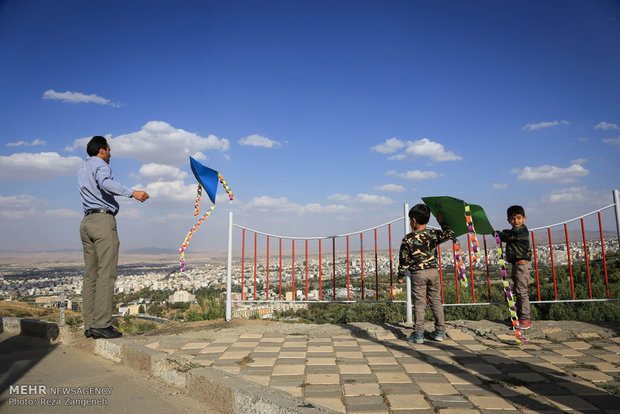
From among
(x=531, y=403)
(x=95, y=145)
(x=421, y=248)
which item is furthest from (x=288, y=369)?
(x=95, y=145)

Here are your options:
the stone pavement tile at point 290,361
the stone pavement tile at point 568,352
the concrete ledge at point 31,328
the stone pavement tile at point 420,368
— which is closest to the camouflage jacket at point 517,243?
the stone pavement tile at point 568,352

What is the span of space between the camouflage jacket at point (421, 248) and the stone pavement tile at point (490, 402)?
1988mm

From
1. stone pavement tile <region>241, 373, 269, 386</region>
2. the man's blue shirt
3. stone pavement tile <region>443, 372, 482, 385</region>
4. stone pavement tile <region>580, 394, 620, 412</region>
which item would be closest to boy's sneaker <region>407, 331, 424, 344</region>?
stone pavement tile <region>443, 372, 482, 385</region>

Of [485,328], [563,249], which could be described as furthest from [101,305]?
[563,249]

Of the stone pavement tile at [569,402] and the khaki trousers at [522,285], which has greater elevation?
the khaki trousers at [522,285]

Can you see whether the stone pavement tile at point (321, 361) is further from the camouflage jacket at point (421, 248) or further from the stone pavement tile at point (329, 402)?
the camouflage jacket at point (421, 248)

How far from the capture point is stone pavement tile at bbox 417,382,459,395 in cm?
275

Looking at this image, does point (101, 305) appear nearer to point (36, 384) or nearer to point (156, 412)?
point (36, 384)

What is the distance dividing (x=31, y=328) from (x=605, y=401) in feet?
21.3

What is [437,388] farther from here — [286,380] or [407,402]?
[286,380]

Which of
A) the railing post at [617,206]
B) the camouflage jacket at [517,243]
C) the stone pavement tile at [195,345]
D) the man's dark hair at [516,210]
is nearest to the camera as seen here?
the stone pavement tile at [195,345]

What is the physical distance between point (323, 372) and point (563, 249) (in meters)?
5.84

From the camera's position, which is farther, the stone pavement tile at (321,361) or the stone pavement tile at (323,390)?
the stone pavement tile at (321,361)

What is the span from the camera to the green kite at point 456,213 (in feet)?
16.1
